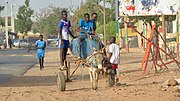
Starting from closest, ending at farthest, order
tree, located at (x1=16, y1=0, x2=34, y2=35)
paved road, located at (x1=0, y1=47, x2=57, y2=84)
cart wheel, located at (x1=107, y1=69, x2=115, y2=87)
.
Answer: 1. cart wheel, located at (x1=107, y1=69, x2=115, y2=87)
2. paved road, located at (x1=0, y1=47, x2=57, y2=84)
3. tree, located at (x1=16, y1=0, x2=34, y2=35)

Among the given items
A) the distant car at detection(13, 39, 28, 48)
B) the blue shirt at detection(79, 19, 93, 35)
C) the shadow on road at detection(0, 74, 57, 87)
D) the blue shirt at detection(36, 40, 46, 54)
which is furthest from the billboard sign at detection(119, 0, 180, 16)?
the distant car at detection(13, 39, 28, 48)

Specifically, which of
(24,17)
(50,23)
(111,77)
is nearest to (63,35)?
(111,77)

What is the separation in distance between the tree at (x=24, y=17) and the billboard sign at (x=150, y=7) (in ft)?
263

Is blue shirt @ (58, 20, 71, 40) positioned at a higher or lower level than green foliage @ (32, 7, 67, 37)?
lower

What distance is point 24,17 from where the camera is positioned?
99.2 m

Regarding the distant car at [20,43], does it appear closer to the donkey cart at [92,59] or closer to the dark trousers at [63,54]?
the dark trousers at [63,54]

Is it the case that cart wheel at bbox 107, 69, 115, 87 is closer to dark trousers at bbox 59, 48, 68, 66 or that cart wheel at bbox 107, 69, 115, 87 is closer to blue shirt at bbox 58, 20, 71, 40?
dark trousers at bbox 59, 48, 68, 66

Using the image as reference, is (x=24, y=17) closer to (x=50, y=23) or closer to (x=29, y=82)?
(x=50, y=23)

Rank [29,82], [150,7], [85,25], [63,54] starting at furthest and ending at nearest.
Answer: [150,7] → [29,82] → [63,54] → [85,25]

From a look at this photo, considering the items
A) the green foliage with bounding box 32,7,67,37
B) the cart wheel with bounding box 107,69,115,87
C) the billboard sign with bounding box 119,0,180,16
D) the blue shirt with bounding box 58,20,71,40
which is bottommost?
the cart wheel with bounding box 107,69,115,87

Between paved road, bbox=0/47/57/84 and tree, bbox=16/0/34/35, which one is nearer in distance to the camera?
paved road, bbox=0/47/57/84

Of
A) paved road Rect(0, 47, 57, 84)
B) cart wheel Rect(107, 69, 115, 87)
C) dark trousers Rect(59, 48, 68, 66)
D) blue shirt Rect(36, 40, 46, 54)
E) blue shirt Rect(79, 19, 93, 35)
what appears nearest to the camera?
cart wheel Rect(107, 69, 115, 87)

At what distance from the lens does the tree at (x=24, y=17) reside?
98.0 meters

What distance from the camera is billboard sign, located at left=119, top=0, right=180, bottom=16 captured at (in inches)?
730
